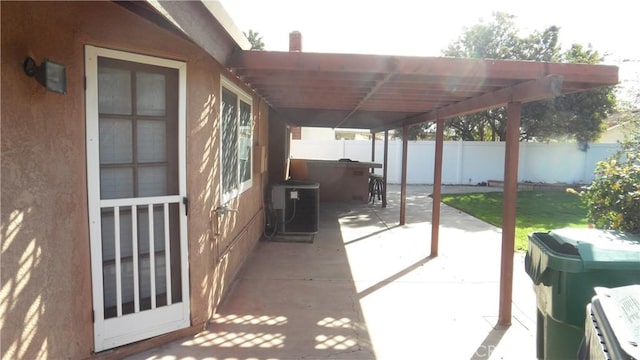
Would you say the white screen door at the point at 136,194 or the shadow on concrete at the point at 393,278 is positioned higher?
the white screen door at the point at 136,194

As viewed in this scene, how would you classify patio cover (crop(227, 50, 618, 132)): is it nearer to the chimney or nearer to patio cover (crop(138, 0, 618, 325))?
patio cover (crop(138, 0, 618, 325))

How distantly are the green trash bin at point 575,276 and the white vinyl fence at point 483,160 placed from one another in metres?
15.9

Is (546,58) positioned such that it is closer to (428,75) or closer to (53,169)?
(428,75)

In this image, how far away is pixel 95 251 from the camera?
2.77 meters

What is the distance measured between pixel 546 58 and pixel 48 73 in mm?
19509

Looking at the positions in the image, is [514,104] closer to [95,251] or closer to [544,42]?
[95,251]

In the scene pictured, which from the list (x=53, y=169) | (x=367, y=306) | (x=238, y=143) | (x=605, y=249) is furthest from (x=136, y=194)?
(x=605, y=249)

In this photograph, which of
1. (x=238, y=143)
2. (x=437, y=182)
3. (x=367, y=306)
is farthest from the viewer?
(x=437, y=182)

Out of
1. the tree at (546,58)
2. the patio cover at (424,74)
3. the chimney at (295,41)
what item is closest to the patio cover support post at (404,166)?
the chimney at (295,41)

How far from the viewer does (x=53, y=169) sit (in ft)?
7.94

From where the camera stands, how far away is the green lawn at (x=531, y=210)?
8.59 meters

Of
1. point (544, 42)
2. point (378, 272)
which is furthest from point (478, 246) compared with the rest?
point (544, 42)

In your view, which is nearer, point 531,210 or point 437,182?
point 437,182

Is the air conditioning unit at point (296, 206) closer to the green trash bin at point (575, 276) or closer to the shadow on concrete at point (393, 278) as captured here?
the shadow on concrete at point (393, 278)
